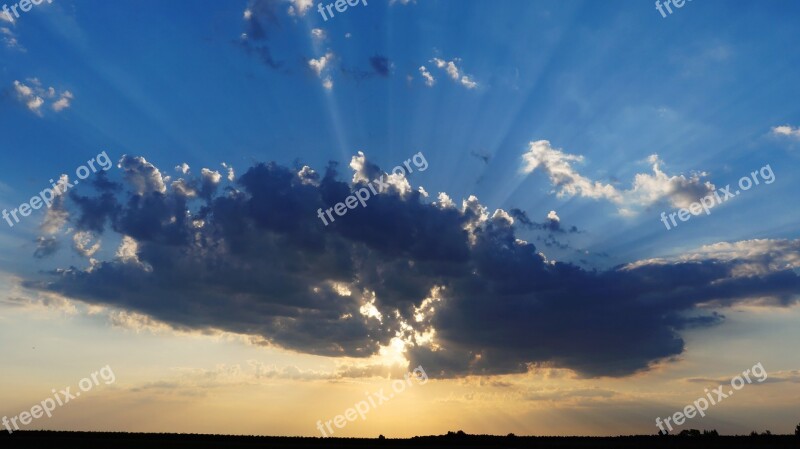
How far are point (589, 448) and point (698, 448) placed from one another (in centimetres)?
2097

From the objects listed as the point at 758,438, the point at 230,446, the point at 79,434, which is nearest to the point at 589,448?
the point at 758,438

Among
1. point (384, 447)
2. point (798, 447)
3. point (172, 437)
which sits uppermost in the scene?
point (172, 437)

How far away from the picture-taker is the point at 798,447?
115 m

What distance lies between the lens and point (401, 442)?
141 meters

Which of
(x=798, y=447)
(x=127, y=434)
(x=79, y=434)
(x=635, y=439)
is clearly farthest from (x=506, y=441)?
(x=79, y=434)

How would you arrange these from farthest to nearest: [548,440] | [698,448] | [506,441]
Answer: [548,440], [506,441], [698,448]

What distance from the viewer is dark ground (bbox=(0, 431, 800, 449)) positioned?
400 ft

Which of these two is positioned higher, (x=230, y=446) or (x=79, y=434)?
(x=79, y=434)

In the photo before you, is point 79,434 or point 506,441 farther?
point 79,434

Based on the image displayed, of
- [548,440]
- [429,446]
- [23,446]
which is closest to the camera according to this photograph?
[23,446]

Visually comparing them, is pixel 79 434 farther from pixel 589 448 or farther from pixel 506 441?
pixel 589 448

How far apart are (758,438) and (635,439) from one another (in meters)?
28.0

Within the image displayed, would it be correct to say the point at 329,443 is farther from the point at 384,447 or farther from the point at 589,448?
the point at 589,448

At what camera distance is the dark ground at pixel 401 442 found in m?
122
